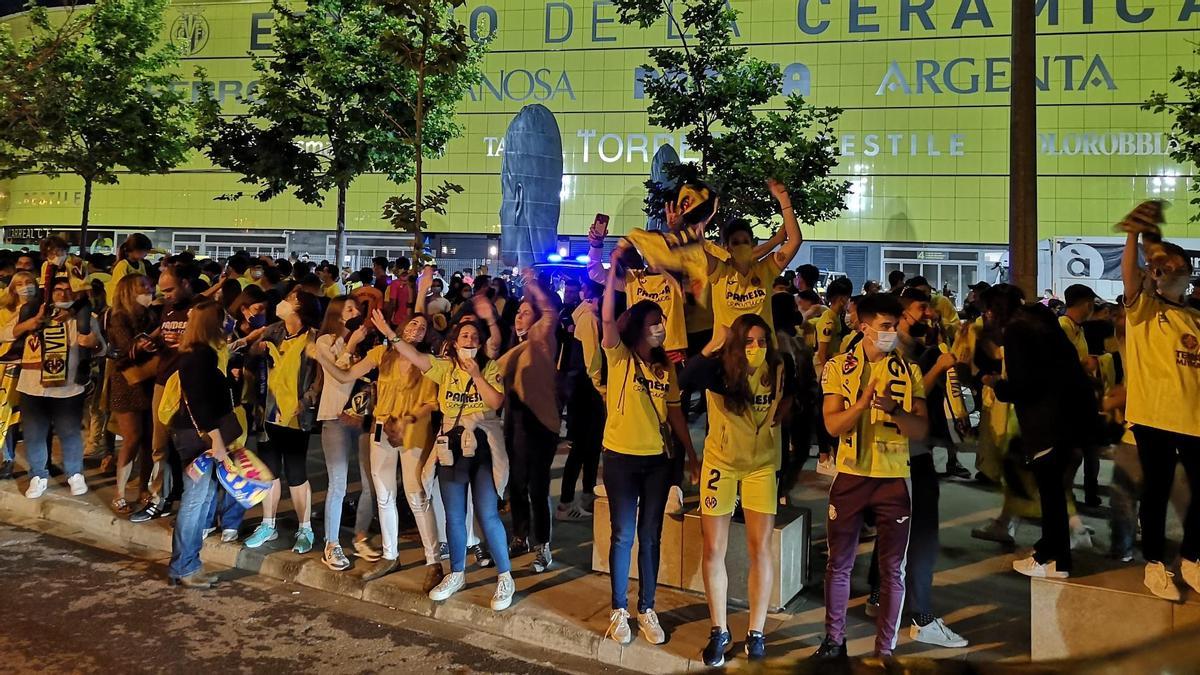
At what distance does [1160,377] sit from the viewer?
4582mm

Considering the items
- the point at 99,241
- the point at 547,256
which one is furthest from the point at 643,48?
the point at 99,241

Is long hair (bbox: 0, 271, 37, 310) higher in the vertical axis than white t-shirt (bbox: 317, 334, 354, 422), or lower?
higher

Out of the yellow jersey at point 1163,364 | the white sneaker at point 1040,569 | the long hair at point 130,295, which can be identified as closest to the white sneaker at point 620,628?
the white sneaker at point 1040,569

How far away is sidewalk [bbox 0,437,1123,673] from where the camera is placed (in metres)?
4.85

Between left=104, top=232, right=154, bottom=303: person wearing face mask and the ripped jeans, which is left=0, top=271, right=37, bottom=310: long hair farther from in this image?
the ripped jeans

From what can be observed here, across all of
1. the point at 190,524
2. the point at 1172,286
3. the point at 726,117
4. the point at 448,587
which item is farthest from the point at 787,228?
the point at 726,117

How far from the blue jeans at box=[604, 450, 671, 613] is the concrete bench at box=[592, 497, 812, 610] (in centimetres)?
52

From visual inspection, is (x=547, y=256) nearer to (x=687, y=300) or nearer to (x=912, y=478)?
(x=687, y=300)

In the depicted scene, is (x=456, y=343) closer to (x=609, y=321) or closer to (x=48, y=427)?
(x=609, y=321)

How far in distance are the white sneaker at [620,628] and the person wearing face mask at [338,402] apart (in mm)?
2205

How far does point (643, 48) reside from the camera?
3144 centimetres

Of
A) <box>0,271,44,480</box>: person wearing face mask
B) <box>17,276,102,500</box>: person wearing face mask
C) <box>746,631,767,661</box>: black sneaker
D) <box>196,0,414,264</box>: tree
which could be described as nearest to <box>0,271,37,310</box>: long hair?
<box>0,271,44,480</box>: person wearing face mask

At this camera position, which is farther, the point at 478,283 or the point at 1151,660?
the point at 478,283

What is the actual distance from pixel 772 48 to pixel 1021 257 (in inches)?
985
